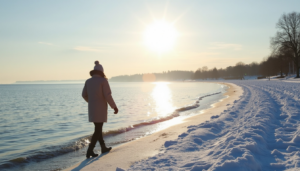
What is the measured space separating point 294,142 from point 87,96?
15.3 ft

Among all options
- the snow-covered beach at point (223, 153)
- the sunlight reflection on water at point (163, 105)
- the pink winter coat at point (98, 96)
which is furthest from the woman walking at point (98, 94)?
the sunlight reflection on water at point (163, 105)

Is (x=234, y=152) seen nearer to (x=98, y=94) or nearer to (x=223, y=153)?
(x=223, y=153)

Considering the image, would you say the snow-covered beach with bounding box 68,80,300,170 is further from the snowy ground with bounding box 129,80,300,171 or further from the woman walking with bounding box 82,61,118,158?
the woman walking with bounding box 82,61,118,158

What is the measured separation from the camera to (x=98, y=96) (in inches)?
A: 183

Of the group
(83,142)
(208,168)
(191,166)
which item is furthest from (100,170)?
(83,142)

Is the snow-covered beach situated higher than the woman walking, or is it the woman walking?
the woman walking

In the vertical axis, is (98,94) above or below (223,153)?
above

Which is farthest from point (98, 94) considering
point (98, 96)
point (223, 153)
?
point (223, 153)

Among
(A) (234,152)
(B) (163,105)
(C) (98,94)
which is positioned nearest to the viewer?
(A) (234,152)

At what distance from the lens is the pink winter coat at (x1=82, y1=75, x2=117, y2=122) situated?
15.1ft

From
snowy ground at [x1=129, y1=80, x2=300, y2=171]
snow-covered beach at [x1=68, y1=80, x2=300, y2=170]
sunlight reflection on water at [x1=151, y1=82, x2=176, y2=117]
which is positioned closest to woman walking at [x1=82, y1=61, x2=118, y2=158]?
snow-covered beach at [x1=68, y1=80, x2=300, y2=170]

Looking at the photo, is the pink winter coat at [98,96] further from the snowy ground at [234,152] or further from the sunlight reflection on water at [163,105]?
the sunlight reflection on water at [163,105]

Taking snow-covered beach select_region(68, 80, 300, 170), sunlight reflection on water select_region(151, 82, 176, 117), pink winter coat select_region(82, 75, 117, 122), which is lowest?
sunlight reflection on water select_region(151, 82, 176, 117)

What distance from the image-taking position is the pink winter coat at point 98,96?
462 cm
